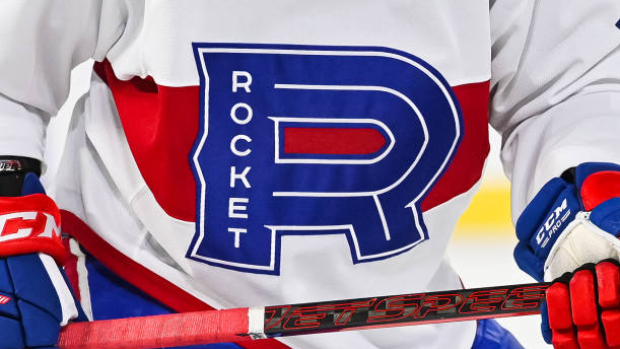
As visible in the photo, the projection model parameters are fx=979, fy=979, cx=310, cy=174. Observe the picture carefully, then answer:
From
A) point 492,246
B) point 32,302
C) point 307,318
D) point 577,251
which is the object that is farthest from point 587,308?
point 492,246

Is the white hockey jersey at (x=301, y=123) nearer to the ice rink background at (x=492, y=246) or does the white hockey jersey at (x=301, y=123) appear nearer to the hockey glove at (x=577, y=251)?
the hockey glove at (x=577, y=251)

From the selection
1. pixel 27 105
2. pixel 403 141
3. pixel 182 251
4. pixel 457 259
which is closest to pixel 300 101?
pixel 403 141

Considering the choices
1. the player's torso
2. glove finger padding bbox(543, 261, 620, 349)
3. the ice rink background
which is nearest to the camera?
glove finger padding bbox(543, 261, 620, 349)

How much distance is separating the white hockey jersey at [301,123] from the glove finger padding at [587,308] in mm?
202

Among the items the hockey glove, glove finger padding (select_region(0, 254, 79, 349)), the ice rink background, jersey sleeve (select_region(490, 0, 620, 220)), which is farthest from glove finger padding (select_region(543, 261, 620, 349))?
the ice rink background

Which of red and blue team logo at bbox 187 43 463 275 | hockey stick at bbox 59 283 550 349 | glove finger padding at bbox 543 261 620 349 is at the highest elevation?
red and blue team logo at bbox 187 43 463 275

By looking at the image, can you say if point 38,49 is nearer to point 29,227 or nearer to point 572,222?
point 29,227

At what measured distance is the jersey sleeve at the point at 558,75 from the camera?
1.22 meters

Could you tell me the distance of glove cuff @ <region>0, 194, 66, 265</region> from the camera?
1081mm

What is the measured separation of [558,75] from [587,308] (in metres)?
0.36

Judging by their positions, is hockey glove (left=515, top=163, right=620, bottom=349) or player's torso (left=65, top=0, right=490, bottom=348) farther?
player's torso (left=65, top=0, right=490, bottom=348)

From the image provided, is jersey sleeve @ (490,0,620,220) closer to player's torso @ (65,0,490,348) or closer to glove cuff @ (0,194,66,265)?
player's torso @ (65,0,490,348)

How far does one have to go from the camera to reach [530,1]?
1219 millimetres

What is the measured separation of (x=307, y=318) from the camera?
109cm
